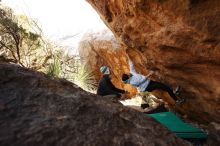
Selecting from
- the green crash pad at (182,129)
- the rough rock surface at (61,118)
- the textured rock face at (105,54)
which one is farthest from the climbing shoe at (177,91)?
the textured rock face at (105,54)

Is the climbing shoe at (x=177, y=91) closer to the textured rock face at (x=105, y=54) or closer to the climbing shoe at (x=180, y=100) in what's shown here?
the climbing shoe at (x=180, y=100)

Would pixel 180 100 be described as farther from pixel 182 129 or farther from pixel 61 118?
pixel 61 118

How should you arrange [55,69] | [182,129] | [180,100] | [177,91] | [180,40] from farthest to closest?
[55,69] → [180,100] → [177,91] → [182,129] → [180,40]

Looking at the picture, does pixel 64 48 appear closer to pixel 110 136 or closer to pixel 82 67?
pixel 82 67

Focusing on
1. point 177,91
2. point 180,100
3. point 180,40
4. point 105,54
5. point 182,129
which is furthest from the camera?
point 105,54

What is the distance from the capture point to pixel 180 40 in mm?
6844

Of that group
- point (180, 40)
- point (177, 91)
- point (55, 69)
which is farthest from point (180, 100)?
point (55, 69)

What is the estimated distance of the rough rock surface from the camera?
261cm

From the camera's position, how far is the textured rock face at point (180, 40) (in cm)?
609

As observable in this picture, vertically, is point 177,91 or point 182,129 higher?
point 177,91

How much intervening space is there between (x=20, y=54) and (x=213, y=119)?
897cm

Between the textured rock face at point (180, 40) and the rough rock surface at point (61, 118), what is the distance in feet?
10.7

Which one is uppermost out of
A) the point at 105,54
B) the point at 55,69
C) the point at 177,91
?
the point at 105,54

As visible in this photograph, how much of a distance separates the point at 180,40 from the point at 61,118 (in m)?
4.53
